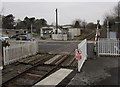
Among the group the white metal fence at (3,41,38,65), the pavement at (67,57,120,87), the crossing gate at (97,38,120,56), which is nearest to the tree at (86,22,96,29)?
the crossing gate at (97,38,120,56)

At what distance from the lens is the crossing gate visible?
9500 millimetres

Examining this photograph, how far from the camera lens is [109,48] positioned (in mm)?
9797

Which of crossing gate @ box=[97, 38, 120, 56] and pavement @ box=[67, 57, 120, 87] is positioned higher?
crossing gate @ box=[97, 38, 120, 56]

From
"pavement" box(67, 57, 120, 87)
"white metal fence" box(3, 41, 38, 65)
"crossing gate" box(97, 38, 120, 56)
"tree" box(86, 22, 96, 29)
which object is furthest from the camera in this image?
"tree" box(86, 22, 96, 29)

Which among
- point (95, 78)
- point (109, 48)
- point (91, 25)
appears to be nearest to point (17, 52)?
point (95, 78)

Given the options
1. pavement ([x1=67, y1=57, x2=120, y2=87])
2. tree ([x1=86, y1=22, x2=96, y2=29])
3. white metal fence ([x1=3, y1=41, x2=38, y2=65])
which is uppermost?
tree ([x1=86, y1=22, x2=96, y2=29])

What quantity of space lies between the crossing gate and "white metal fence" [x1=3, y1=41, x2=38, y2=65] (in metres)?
5.42

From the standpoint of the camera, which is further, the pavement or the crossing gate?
the crossing gate

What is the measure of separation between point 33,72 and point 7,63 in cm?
230

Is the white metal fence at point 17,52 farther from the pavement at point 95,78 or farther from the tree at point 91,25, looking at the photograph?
the tree at point 91,25

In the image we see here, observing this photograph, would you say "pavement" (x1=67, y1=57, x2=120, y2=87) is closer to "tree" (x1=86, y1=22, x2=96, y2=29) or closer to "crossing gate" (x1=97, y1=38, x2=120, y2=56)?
"crossing gate" (x1=97, y1=38, x2=120, y2=56)

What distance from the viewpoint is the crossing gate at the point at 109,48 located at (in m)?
9.50

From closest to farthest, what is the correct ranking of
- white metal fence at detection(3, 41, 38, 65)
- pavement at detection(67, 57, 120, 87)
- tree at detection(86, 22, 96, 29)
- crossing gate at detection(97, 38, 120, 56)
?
pavement at detection(67, 57, 120, 87) → white metal fence at detection(3, 41, 38, 65) → crossing gate at detection(97, 38, 120, 56) → tree at detection(86, 22, 96, 29)

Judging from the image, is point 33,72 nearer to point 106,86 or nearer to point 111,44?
point 106,86
